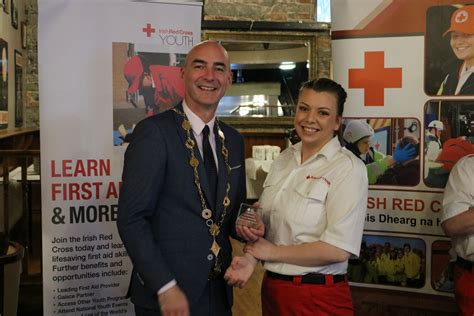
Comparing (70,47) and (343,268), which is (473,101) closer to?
(343,268)

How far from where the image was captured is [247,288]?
362 centimetres

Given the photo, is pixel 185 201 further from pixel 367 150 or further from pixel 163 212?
pixel 367 150

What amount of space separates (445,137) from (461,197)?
0.36 meters

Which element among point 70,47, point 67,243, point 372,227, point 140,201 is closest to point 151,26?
point 70,47

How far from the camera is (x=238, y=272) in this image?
4.55 ft

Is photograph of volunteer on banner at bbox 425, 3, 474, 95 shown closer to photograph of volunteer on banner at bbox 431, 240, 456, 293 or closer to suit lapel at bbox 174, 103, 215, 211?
photograph of volunteer on banner at bbox 431, 240, 456, 293

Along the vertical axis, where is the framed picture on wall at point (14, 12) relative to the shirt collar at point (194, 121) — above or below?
above

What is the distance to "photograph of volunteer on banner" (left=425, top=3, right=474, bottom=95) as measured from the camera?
1854 mm

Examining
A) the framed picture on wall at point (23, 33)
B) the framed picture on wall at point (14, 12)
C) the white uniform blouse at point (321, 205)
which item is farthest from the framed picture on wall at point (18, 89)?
the white uniform blouse at point (321, 205)

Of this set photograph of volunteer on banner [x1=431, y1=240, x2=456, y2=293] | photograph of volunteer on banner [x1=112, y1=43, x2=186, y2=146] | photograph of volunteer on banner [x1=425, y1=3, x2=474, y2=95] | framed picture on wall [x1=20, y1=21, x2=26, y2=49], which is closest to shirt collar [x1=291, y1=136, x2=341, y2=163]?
photograph of volunteer on banner [x1=425, y1=3, x2=474, y2=95]

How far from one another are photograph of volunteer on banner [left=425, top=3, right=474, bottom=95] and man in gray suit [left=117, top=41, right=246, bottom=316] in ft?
2.96

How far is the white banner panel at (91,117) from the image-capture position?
204 centimetres

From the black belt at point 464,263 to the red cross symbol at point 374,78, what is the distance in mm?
669

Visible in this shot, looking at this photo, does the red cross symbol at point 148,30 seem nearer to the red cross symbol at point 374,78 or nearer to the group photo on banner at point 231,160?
the group photo on banner at point 231,160
